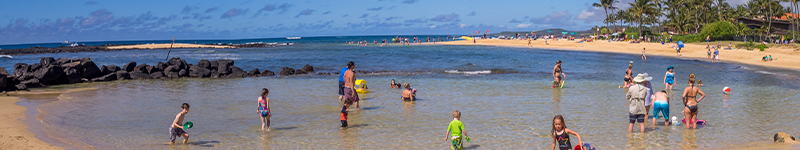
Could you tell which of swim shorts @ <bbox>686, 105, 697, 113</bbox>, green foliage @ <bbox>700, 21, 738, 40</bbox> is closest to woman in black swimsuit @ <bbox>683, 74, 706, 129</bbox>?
swim shorts @ <bbox>686, 105, 697, 113</bbox>

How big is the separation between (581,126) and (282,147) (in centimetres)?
668

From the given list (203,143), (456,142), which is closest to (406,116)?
(456,142)

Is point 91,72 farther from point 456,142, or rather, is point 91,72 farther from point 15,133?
point 456,142

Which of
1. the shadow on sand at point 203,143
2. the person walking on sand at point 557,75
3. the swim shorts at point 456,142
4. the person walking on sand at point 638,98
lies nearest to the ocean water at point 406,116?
the shadow on sand at point 203,143

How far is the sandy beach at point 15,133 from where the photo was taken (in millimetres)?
9188

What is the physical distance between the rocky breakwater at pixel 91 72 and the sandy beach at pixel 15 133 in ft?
21.8

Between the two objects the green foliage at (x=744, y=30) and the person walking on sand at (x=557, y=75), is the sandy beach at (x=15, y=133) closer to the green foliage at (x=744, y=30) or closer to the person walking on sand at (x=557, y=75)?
the person walking on sand at (x=557, y=75)

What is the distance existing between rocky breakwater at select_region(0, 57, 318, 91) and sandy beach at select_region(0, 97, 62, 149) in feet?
21.8

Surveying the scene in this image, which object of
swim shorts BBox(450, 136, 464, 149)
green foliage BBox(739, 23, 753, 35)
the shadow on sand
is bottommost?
the shadow on sand

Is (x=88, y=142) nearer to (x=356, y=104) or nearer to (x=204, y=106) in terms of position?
(x=204, y=106)

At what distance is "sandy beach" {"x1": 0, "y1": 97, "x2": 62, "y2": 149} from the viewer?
9.19m

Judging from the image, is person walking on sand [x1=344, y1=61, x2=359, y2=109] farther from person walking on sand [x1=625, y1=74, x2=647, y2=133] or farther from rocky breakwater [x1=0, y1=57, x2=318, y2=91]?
rocky breakwater [x1=0, y1=57, x2=318, y2=91]

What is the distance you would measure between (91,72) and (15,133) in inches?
634

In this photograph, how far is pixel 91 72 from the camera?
80.7 feet
